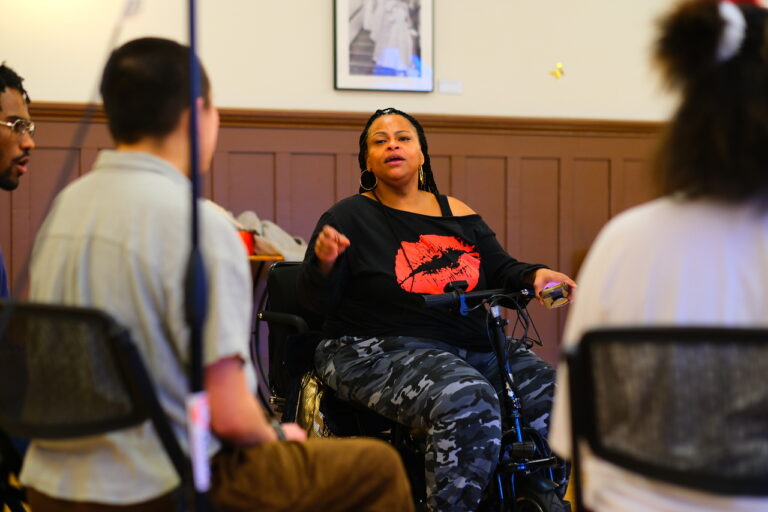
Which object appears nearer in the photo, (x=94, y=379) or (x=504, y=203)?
(x=94, y=379)

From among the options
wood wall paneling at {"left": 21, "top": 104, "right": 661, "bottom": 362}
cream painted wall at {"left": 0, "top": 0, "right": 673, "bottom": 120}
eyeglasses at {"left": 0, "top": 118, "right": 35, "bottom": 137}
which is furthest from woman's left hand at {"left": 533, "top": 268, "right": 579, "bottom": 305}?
cream painted wall at {"left": 0, "top": 0, "right": 673, "bottom": 120}

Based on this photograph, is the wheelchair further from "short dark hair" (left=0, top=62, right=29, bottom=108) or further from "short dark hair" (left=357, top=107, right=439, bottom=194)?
"short dark hair" (left=0, top=62, right=29, bottom=108)

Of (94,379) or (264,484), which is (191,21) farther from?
(264,484)

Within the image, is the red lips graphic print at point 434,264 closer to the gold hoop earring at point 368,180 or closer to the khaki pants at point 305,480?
the gold hoop earring at point 368,180

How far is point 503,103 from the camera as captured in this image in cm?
462

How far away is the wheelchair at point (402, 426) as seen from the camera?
2.14m

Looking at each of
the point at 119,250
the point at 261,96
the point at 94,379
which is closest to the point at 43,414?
the point at 94,379

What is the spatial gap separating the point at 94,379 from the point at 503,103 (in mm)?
3795

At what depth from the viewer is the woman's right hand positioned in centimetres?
212

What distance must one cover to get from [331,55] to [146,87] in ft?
10.8

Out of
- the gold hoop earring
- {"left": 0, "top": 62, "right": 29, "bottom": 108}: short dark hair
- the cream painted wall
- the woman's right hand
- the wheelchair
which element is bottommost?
the wheelchair

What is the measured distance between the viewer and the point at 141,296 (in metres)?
1.13

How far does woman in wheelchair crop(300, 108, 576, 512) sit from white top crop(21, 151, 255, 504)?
96 cm

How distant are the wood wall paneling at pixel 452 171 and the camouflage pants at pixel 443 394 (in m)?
2.08
